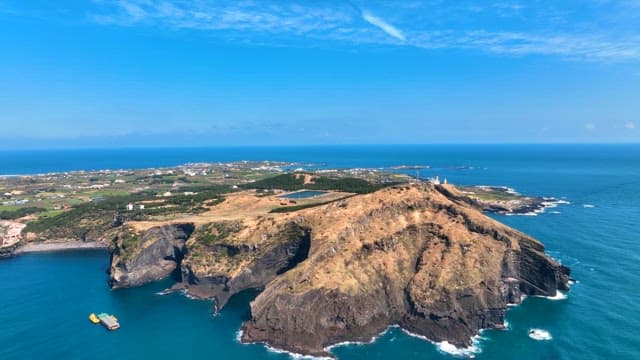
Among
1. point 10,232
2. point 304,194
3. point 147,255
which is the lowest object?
point 10,232

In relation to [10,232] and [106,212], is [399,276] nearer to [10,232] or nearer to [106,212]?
[106,212]

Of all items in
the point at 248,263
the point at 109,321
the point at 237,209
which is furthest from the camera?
the point at 237,209

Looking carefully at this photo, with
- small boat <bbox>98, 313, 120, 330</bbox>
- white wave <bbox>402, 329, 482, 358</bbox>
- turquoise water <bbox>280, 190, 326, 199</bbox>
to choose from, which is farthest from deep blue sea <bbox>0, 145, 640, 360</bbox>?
turquoise water <bbox>280, 190, 326, 199</bbox>

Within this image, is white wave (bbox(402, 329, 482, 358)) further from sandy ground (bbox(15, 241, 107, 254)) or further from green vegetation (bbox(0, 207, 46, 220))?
green vegetation (bbox(0, 207, 46, 220))

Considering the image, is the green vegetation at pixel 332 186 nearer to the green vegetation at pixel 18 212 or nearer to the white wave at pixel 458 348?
the white wave at pixel 458 348

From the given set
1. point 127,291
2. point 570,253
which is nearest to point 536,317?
point 570,253

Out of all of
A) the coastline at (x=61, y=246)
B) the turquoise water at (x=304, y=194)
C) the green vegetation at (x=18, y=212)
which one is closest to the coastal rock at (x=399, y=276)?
the turquoise water at (x=304, y=194)

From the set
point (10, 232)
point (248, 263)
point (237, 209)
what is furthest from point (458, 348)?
point (10, 232)
